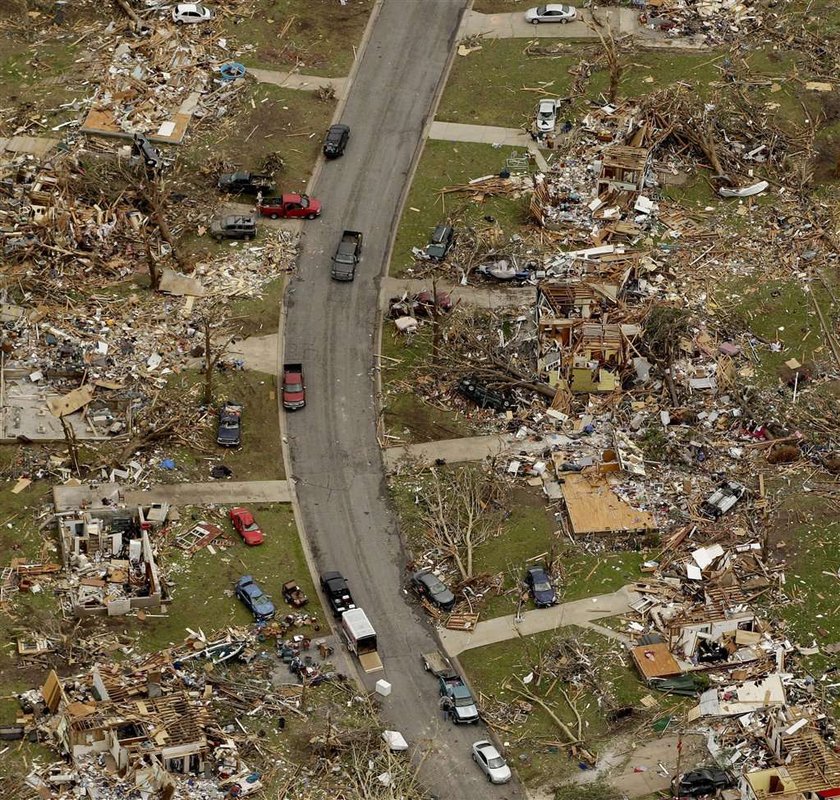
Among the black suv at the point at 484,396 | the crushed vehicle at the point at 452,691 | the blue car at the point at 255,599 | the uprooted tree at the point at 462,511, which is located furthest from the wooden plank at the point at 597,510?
the blue car at the point at 255,599

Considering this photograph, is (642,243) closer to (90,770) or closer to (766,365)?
(766,365)

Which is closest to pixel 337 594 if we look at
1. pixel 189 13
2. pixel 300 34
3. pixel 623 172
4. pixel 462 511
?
pixel 462 511

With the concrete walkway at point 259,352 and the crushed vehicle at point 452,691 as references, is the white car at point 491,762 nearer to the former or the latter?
the crushed vehicle at point 452,691

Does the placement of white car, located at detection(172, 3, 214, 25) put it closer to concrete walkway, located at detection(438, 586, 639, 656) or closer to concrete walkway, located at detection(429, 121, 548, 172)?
concrete walkway, located at detection(429, 121, 548, 172)

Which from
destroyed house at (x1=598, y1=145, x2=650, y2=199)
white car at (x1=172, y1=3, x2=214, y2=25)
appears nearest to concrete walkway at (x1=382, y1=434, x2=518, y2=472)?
destroyed house at (x1=598, y1=145, x2=650, y2=199)

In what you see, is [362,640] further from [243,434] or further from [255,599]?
[243,434]

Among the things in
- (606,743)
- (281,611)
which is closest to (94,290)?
(281,611)

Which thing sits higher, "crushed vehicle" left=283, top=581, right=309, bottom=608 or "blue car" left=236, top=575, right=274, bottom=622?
"blue car" left=236, top=575, right=274, bottom=622

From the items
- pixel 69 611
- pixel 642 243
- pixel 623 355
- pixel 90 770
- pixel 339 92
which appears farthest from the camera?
pixel 339 92
